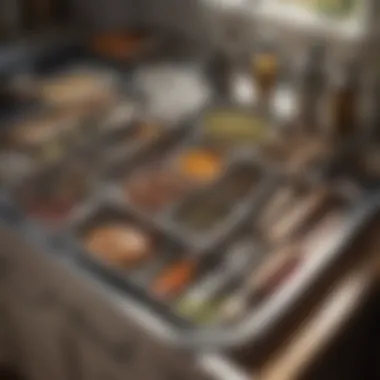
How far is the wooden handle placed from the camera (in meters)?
0.90

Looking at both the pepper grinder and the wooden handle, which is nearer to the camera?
the wooden handle

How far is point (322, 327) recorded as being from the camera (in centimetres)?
97

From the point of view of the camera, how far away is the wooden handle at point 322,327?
90 centimetres

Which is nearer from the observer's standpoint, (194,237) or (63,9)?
(194,237)

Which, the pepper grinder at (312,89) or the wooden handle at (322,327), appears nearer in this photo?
the wooden handle at (322,327)

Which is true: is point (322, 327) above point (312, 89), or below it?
below

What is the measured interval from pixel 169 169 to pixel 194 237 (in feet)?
0.68

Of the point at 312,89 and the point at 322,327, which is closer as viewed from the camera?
the point at 322,327

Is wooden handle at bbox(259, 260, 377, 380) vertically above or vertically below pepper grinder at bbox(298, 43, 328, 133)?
below

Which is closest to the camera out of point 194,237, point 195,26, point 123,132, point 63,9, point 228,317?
point 228,317

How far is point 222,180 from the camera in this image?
1234 mm

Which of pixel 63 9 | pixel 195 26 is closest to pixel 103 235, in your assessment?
pixel 195 26

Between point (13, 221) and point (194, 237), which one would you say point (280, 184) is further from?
point (13, 221)

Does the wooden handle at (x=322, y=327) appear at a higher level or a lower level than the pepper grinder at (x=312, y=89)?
lower
